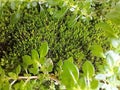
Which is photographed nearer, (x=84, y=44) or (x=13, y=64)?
(x=13, y=64)

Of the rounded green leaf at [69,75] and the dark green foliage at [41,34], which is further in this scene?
the dark green foliage at [41,34]

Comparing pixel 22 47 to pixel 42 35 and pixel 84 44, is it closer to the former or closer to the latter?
pixel 42 35

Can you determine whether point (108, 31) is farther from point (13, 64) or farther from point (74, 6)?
point (13, 64)

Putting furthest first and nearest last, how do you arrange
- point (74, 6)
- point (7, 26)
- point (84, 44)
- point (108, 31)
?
point (84, 44) → point (7, 26) → point (74, 6) → point (108, 31)

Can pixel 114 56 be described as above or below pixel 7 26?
below

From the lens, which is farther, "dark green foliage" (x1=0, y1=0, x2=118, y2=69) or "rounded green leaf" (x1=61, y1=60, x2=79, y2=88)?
"dark green foliage" (x1=0, y1=0, x2=118, y2=69)

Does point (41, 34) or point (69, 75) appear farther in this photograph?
point (41, 34)

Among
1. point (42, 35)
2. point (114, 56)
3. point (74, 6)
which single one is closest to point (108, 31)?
point (114, 56)

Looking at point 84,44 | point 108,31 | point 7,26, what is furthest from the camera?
point 84,44

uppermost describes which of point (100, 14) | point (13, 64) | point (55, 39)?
point (100, 14)

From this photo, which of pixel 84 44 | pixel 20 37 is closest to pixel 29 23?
pixel 20 37
